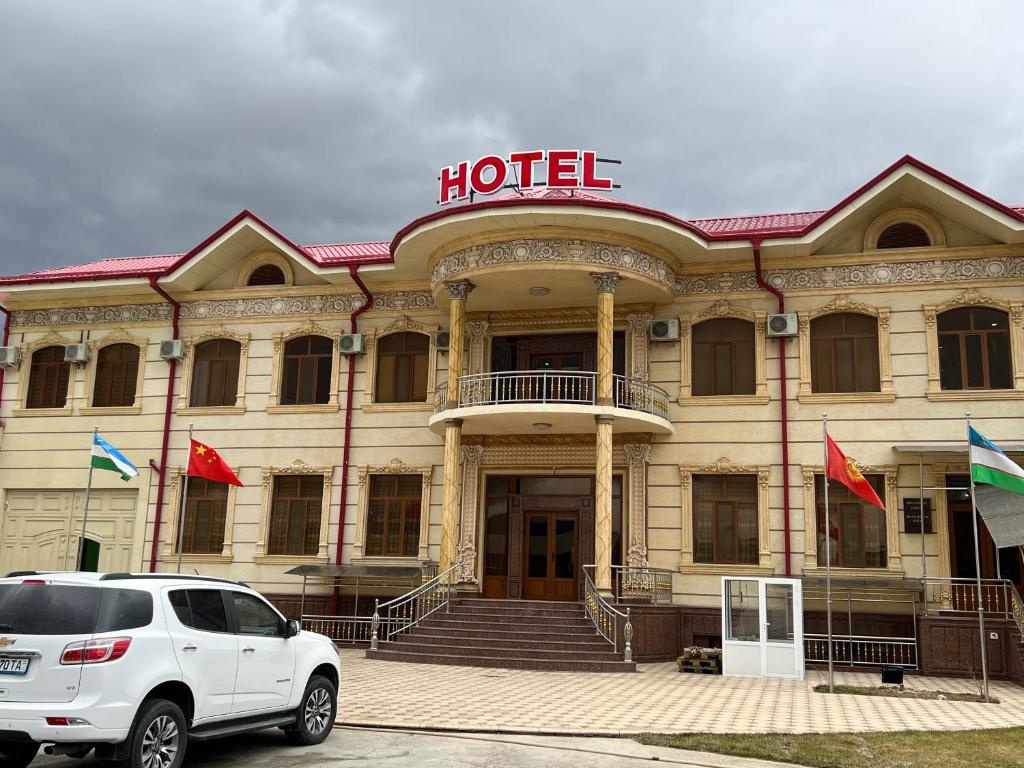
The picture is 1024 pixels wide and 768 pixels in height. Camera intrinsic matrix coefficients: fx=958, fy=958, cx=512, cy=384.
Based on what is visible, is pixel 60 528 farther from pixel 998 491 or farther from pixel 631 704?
pixel 998 491

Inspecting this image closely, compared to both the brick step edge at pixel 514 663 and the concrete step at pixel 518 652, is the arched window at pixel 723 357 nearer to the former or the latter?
the concrete step at pixel 518 652

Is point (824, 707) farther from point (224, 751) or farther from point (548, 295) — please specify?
point (548, 295)

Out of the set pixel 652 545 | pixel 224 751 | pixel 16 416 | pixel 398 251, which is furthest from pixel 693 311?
pixel 16 416

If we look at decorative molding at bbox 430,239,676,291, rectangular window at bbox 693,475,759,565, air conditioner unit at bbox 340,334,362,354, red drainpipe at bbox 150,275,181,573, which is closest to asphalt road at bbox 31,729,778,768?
rectangular window at bbox 693,475,759,565

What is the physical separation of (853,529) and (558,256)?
722 centimetres

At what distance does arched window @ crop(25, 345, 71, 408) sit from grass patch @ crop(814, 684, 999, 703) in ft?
57.0

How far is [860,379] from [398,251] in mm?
9043

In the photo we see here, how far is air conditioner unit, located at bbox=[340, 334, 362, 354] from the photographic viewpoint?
20000mm

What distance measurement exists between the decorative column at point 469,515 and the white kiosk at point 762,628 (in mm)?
5279

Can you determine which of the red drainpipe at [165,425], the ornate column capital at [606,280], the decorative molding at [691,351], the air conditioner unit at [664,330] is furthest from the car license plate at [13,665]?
the red drainpipe at [165,425]

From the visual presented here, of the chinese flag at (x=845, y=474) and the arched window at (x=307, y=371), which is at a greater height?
the arched window at (x=307, y=371)

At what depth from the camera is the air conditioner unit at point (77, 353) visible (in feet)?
70.7

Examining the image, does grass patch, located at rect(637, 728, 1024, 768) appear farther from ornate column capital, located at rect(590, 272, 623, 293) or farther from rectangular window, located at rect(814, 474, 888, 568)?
ornate column capital, located at rect(590, 272, 623, 293)

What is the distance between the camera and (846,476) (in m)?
14.6
